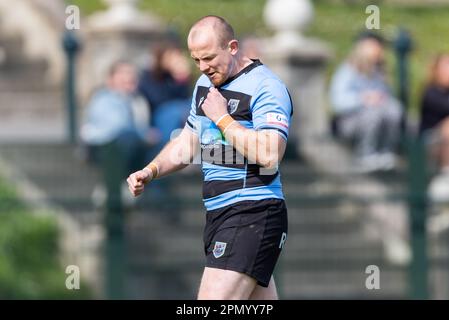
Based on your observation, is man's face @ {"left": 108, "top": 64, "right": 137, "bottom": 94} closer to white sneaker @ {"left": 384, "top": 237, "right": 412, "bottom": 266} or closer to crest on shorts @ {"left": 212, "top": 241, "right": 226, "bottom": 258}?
white sneaker @ {"left": 384, "top": 237, "right": 412, "bottom": 266}

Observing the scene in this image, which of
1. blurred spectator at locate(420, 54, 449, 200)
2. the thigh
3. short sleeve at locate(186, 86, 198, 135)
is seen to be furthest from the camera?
blurred spectator at locate(420, 54, 449, 200)

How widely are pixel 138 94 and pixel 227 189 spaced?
6.23 meters

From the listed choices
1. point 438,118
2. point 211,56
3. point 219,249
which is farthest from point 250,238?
point 438,118

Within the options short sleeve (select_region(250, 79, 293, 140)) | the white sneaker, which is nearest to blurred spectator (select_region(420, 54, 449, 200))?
the white sneaker

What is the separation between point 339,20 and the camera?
22.2m

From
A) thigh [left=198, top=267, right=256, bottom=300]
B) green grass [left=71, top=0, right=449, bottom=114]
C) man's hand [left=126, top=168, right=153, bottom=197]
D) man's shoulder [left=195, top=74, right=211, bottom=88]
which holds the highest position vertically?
green grass [left=71, top=0, right=449, bottom=114]

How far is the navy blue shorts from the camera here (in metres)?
7.79

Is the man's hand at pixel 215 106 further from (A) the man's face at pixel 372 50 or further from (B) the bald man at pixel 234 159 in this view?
(A) the man's face at pixel 372 50

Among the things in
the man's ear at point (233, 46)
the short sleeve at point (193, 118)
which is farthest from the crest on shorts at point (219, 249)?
the man's ear at point (233, 46)

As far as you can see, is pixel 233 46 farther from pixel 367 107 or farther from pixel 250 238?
pixel 367 107

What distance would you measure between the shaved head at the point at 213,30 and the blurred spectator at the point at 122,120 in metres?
6.03

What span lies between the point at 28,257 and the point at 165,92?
198cm
